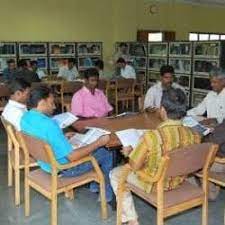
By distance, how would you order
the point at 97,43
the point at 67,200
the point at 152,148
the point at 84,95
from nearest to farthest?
the point at 152,148, the point at 67,200, the point at 84,95, the point at 97,43

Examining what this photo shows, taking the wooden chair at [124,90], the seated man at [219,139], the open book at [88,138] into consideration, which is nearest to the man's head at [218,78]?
the seated man at [219,139]

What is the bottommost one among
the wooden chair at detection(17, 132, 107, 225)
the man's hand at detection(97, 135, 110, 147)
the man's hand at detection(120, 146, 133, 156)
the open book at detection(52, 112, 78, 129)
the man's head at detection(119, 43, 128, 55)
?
the wooden chair at detection(17, 132, 107, 225)

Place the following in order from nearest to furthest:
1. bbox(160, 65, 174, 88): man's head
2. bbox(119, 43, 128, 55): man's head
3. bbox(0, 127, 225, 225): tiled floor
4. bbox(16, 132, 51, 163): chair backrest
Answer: bbox(16, 132, 51, 163): chair backrest < bbox(0, 127, 225, 225): tiled floor < bbox(160, 65, 174, 88): man's head < bbox(119, 43, 128, 55): man's head

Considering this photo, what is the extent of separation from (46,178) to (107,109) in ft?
5.48

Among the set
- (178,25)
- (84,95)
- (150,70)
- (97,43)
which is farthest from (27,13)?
(84,95)

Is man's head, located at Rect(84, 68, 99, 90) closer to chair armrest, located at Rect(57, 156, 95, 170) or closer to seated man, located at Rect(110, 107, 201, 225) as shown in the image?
chair armrest, located at Rect(57, 156, 95, 170)

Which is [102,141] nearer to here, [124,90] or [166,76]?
[166,76]

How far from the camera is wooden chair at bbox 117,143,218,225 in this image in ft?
6.75

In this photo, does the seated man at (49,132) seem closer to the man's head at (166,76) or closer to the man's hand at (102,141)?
the man's hand at (102,141)

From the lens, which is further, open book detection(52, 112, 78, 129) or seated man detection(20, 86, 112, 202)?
open book detection(52, 112, 78, 129)

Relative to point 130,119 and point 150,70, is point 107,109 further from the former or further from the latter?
point 150,70

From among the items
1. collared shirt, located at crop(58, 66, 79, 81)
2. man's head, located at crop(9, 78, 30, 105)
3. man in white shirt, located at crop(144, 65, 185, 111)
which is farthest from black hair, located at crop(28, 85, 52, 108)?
collared shirt, located at crop(58, 66, 79, 81)

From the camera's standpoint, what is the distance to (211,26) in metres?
11.3

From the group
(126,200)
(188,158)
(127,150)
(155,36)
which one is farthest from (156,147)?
(155,36)
